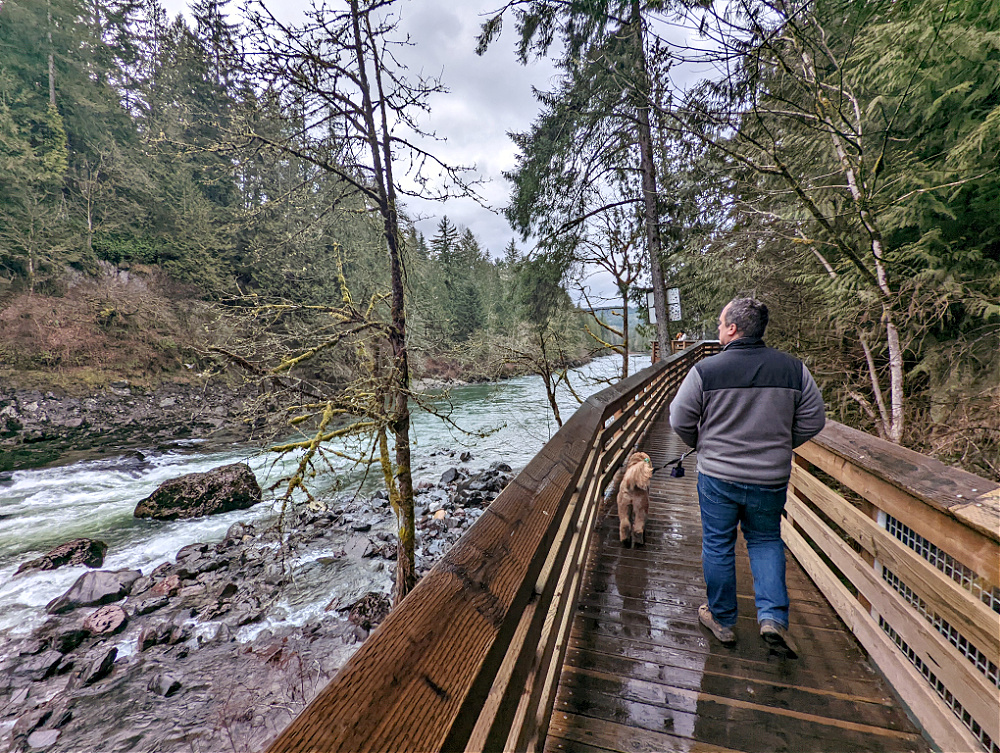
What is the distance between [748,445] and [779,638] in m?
0.97

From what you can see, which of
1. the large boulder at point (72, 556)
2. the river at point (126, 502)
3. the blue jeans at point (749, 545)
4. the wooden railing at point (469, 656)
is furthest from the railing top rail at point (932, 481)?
the large boulder at point (72, 556)

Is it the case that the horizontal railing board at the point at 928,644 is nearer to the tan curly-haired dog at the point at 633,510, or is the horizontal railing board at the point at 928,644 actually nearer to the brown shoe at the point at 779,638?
the brown shoe at the point at 779,638

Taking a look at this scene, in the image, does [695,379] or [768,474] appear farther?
[695,379]

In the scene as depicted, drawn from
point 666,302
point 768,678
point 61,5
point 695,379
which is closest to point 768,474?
point 695,379

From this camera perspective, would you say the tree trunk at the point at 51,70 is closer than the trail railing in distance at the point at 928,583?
No

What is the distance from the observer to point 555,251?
11.4 m

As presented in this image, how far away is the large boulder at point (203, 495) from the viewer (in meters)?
8.95

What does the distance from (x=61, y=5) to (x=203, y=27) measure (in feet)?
94.0

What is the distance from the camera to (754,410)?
2031 millimetres

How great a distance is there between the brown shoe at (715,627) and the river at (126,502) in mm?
4950

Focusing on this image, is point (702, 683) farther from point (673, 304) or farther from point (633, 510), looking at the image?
point (673, 304)

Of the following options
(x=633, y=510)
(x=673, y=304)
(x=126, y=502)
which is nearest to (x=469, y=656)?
(x=633, y=510)

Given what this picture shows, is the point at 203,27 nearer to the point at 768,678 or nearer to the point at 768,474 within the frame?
the point at 768,474

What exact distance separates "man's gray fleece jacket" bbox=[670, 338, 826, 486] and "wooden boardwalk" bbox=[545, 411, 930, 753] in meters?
0.92
